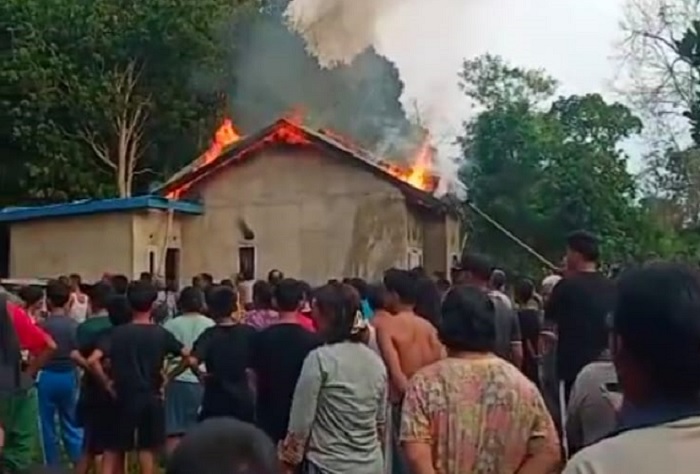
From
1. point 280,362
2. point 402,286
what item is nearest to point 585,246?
point 402,286

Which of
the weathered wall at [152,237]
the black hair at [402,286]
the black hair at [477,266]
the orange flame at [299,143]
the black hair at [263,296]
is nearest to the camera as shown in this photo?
the black hair at [402,286]

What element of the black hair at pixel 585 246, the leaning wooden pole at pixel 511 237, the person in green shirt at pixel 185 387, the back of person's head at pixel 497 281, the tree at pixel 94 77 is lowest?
the person in green shirt at pixel 185 387

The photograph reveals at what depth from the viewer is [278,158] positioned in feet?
96.7

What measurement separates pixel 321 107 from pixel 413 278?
38939 mm

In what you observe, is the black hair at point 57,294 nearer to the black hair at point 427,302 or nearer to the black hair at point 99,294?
the black hair at point 99,294

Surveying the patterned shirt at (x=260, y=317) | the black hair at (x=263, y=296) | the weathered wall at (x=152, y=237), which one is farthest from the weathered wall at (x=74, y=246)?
the black hair at (x=263, y=296)

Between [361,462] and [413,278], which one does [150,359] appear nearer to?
[413,278]

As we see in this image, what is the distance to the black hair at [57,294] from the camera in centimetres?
1052

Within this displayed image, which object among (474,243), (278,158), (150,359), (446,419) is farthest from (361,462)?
(474,243)

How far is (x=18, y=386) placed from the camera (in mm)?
6992

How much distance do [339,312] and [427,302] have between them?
2.54 meters

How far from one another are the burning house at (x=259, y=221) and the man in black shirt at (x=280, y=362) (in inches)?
788

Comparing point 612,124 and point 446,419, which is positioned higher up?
point 612,124

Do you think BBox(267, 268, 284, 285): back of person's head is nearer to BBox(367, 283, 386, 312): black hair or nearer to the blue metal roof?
BBox(367, 283, 386, 312): black hair
